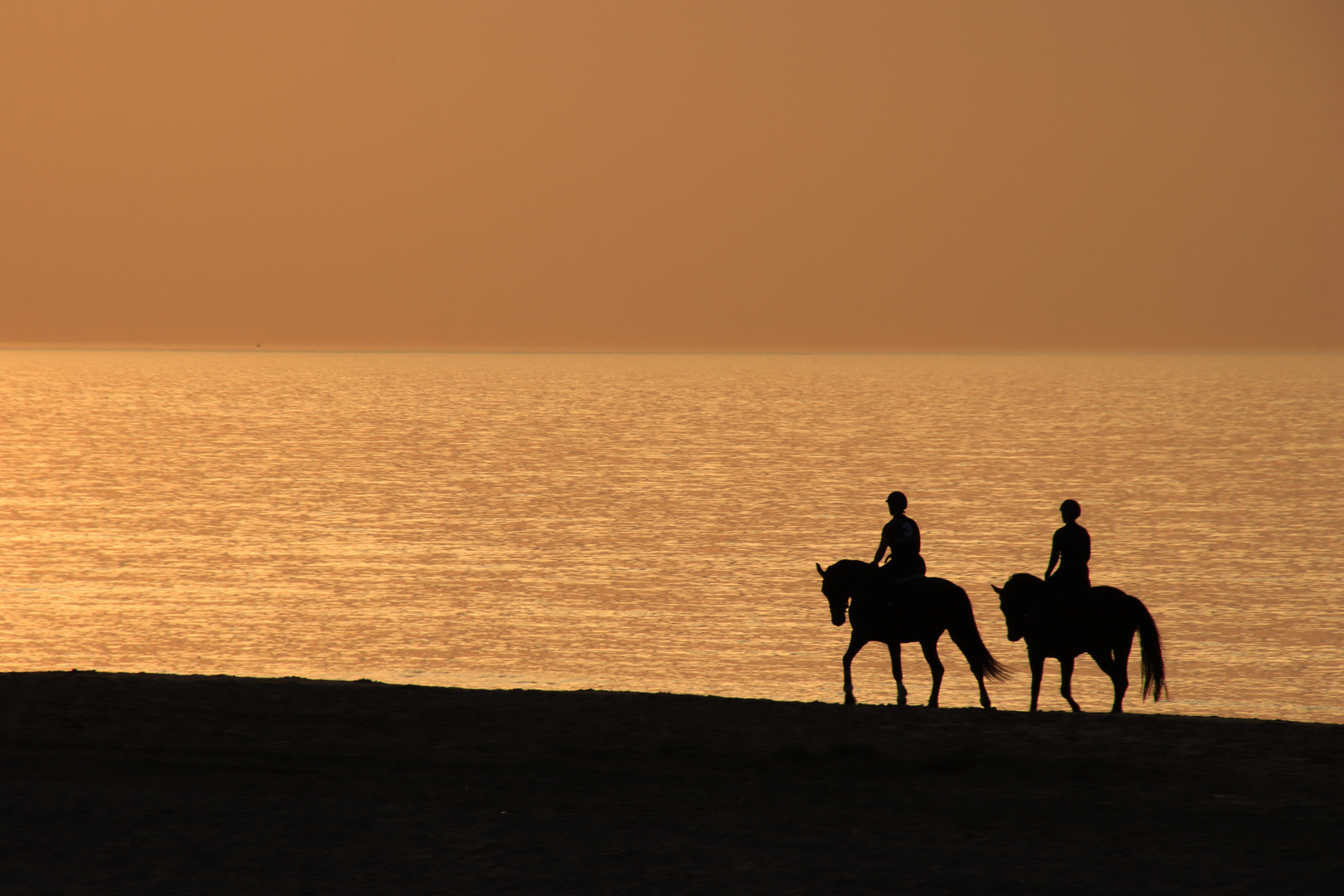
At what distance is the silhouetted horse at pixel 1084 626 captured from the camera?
51.9 ft

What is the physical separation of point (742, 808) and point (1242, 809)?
4044mm

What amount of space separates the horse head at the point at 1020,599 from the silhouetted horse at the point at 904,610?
44 cm

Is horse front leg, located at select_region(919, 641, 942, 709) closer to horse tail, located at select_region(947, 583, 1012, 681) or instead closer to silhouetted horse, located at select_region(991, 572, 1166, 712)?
horse tail, located at select_region(947, 583, 1012, 681)

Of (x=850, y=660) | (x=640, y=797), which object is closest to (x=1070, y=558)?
(x=850, y=660)

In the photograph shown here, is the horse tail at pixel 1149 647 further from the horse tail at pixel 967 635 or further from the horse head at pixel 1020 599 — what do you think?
the horse tail at pixel 967 635

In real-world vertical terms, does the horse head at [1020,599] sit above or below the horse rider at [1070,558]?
below

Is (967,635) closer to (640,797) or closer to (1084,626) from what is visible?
(1084,626)

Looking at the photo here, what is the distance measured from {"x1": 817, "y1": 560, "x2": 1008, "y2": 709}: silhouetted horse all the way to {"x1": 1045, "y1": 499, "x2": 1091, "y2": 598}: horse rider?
3.50ft

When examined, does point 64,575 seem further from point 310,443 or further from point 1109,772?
point 310,443

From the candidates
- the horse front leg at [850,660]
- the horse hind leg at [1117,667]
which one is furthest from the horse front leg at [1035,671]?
the horse front leg at [850,660]

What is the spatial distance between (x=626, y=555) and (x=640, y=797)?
31.9 meters

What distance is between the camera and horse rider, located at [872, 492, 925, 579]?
52.1ft

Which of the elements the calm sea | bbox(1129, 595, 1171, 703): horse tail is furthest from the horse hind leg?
the calm sea

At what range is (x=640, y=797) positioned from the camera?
11.9 m
